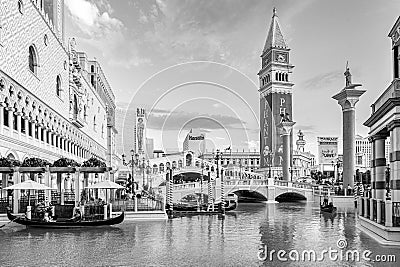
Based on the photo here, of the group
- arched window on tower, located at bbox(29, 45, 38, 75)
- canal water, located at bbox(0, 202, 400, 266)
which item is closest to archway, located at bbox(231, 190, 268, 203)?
Result: canal water, located at bbox(0, 202, 400, 266)

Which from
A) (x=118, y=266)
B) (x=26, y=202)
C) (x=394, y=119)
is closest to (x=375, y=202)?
(x=394, y=119)

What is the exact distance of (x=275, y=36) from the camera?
91875mm

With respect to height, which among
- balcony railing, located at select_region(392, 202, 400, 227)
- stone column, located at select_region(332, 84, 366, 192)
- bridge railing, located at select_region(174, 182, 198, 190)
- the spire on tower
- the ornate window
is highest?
the spire on tower

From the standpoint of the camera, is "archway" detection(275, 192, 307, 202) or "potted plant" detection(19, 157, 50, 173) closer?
"potted plant" detection(19, 157, 50, 173)

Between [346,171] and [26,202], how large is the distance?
78.8ft

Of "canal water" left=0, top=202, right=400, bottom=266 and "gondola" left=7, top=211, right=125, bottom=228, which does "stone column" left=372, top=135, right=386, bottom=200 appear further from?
"gondola" left=7, top=211, right=125, bottom=228

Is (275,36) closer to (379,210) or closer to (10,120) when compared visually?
(10,120)

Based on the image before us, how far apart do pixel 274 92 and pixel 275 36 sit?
37.6 feet

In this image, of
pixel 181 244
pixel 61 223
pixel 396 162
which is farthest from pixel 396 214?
pixel 61 223

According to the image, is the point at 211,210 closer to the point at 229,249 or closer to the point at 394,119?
the point at 229,249

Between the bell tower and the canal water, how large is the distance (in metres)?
58.4

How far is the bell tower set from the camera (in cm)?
8438

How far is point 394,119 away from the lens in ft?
54.6

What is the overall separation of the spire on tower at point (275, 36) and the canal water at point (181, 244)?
69.0m
